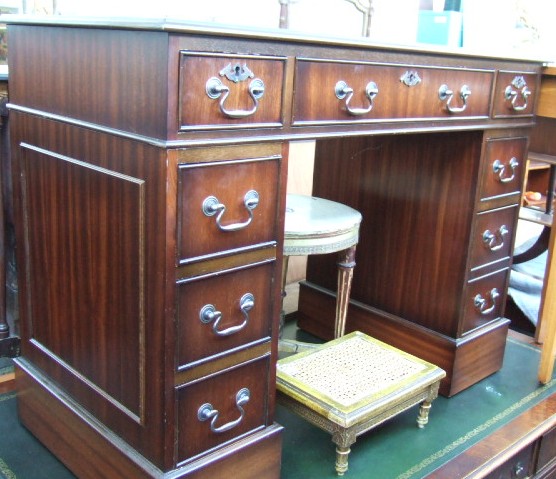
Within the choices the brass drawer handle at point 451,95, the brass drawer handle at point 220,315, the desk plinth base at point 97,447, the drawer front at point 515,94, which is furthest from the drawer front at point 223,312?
the drawer front at point 515,94

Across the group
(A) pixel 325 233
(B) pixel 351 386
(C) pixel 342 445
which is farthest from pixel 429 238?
(C) pixel 342 445

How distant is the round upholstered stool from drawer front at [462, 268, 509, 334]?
12.8 inches

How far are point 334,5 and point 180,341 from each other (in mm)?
1472

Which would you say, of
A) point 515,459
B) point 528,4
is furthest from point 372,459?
point 528,4

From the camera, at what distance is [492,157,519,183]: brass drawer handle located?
1716mm

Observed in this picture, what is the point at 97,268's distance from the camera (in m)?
1.22

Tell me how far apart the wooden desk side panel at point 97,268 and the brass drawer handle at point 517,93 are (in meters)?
1.02

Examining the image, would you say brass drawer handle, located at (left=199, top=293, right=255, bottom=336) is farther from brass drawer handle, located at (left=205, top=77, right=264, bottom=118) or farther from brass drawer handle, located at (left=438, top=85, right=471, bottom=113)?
brass drawer handle, located at (left=438, top=85, right=471, bottom=113)

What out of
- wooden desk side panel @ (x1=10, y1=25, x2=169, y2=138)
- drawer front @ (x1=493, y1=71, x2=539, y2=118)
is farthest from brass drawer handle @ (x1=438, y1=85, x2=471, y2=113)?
wooden desk side panel @ (x1=10, y1=25, x2=169, y2=138)

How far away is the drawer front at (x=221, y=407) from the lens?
1167 millimetres

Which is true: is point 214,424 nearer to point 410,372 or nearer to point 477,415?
point 410,372

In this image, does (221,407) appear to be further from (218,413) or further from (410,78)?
(410,78)

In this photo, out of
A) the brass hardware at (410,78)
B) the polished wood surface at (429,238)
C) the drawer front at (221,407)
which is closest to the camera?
the drawer front at (221,407)

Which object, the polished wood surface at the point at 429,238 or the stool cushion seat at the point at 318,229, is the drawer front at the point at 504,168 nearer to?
the polished wood surface at the point at 429,238
